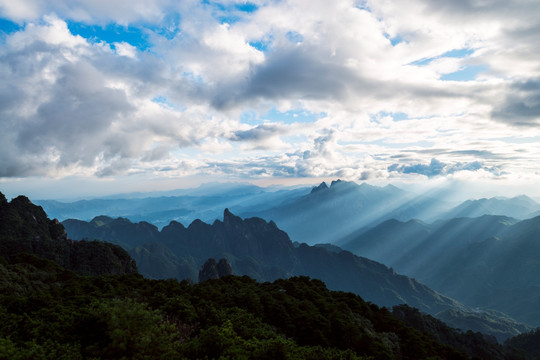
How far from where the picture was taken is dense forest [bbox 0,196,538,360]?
20312 mm

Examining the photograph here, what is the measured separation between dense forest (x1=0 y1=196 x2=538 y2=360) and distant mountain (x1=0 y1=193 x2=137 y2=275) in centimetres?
5860

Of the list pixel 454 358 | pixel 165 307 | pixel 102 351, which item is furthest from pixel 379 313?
pixel 102 351

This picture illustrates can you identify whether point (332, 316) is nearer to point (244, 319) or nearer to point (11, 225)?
point (244, 319)

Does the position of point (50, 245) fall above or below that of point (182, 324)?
above

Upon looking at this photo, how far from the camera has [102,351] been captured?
2030 centimetres

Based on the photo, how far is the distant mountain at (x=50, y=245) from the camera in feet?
391

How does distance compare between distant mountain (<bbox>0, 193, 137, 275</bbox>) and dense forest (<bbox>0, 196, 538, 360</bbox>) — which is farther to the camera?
distant mountain (<bbox>0, 193, 137, 275</bbox>)

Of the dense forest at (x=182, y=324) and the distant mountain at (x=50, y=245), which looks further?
the distant mountain at (x=50, y=245)

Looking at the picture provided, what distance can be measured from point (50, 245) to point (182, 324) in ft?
413

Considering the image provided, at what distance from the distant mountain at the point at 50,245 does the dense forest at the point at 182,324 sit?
58.6 meters

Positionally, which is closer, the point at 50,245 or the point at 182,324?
the point at 182,324

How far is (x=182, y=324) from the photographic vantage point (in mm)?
31625

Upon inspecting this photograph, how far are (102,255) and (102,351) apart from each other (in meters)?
131

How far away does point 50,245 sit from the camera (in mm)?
124938
